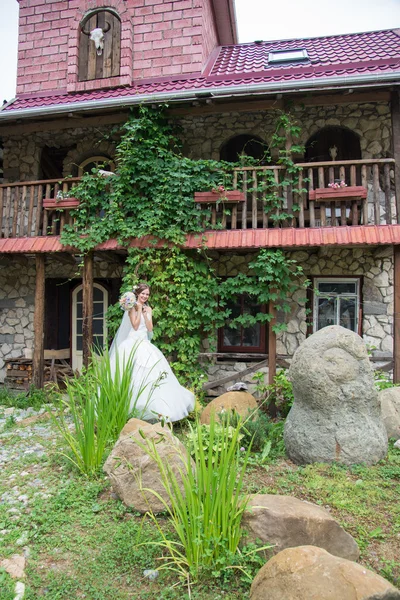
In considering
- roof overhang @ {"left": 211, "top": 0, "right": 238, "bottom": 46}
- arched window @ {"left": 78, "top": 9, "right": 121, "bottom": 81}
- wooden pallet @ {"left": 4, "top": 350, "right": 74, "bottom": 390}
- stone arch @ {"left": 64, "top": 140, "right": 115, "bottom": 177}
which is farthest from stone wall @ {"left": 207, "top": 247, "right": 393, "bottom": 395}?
roof overhang @ {"left": 211, "top": 0, "right": 238, "bottom": 46}

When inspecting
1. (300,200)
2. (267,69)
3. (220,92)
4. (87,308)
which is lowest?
(87,308)

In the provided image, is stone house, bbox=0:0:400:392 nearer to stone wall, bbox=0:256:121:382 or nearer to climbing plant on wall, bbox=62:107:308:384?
stone wall, bbox=0:256:121:382

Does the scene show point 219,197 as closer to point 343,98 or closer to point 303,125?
point 343,98

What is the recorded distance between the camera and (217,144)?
878cm

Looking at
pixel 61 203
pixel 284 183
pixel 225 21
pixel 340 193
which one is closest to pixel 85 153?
pixel 61 203

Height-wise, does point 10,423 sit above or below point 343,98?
below

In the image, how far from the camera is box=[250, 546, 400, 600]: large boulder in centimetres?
206

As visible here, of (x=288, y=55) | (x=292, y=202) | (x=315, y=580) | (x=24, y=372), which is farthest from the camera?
(x=288, y=55)

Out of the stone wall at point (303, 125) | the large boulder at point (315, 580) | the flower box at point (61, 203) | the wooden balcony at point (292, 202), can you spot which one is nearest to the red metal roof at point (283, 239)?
the wooden balcony at point (292, 202)

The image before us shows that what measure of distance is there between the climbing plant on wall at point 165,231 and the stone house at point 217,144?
1.30ft

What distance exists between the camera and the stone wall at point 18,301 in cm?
955

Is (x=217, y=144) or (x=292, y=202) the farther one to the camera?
(x=217, y=144)

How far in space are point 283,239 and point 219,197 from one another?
4.07 ft

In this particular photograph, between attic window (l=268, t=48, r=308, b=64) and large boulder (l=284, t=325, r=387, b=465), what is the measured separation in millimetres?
6814
